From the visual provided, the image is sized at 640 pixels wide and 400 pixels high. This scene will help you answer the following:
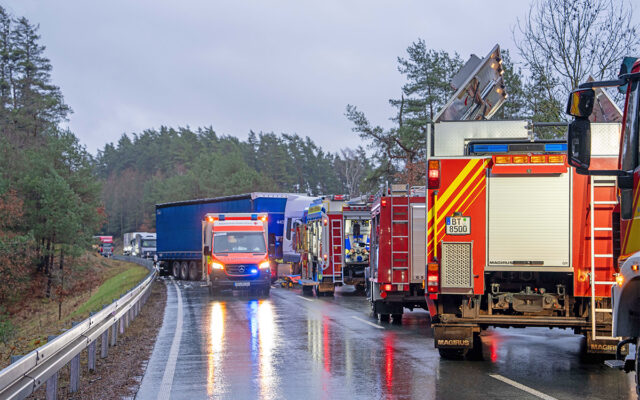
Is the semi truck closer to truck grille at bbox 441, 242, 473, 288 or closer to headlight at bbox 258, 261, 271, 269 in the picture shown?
headlight at bbox 258, 261, 271, 269

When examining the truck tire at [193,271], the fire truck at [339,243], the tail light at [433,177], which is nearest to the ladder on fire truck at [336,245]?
the fire truck at [339,243]

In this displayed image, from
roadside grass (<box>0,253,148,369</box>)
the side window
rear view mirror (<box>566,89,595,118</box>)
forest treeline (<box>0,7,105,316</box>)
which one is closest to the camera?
rear view mirror (<box>566,89,595,118</box>)

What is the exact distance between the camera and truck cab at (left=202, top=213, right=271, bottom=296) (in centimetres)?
2819

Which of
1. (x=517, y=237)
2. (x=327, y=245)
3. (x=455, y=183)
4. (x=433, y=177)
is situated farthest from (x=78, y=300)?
(x=517, y=237)

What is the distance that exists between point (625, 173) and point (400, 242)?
32.9 feet

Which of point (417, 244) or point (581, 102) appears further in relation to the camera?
point (417, 244)

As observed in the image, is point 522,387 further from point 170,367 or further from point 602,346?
point 170,367

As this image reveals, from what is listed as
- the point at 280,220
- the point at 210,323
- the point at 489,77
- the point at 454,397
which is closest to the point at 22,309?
the point at 280,220

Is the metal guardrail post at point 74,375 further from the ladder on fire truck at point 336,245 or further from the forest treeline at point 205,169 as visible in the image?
the forest treeline at point 205,169

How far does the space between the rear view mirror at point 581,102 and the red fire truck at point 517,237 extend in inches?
164

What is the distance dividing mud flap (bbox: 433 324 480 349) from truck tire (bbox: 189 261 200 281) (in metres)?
31.4

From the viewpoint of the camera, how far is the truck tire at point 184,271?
1688 inches

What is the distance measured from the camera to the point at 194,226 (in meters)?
41.8

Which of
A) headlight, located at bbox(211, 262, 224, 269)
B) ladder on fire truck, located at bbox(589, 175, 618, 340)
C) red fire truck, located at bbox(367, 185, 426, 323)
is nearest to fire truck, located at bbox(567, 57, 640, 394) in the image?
ladder on fire truck, located at bbox(589, 175, 618, 340)
